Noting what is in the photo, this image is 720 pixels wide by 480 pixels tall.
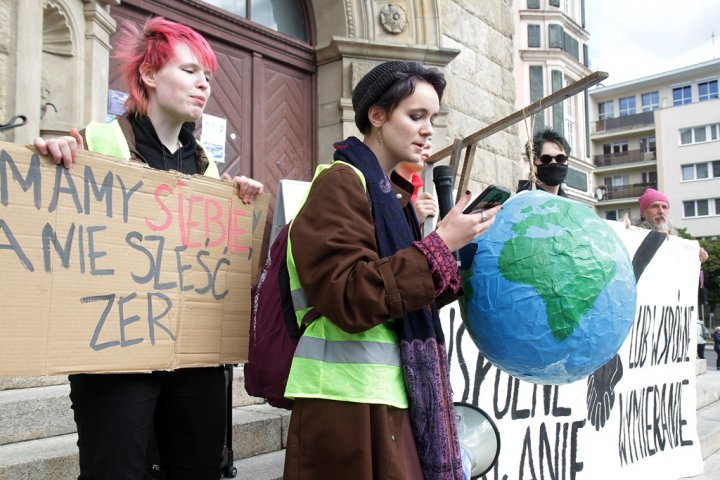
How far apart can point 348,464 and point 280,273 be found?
0.57 meters

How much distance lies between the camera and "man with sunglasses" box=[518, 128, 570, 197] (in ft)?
10.8

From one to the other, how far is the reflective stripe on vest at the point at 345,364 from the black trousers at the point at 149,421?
42 centimetres

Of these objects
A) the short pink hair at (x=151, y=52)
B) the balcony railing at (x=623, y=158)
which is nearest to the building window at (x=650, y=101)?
Answer: the balcony railing at (x=623, y=158)

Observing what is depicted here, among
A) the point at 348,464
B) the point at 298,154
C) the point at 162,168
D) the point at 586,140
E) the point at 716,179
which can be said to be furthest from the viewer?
A: the point at 716,179

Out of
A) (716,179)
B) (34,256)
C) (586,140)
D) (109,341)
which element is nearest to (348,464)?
(109,341)

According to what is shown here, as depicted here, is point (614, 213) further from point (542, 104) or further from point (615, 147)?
point (542, 104)

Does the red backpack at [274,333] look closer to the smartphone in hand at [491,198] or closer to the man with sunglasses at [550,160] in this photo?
the smartphone in hand at [491,198]

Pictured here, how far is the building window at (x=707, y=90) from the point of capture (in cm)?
5431

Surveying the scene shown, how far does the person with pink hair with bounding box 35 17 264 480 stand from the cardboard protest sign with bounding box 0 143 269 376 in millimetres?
69

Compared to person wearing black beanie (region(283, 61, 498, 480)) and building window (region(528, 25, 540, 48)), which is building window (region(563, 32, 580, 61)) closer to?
building window (region(528, 25, 540, 48))

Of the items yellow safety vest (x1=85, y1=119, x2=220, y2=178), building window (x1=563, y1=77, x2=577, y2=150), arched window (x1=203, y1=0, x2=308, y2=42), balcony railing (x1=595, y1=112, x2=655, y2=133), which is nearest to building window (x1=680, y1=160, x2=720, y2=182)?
balcony railing (x1=595, y1=112, x2=655, y2=133)

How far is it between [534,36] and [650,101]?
3659cm

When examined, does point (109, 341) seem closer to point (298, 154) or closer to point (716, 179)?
point (298, 154)

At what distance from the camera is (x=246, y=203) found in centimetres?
212
